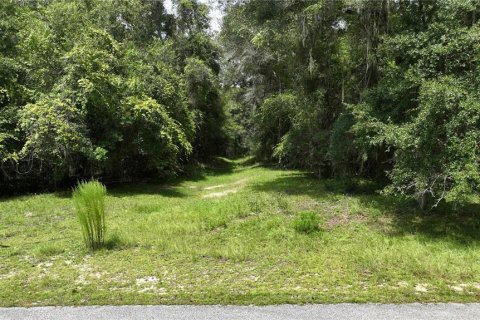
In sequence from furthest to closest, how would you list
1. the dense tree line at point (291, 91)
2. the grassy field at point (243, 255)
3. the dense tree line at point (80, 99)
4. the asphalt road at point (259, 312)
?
1. the dense tree line at point (80, 99)
2. the dense tree line at point (291, 91)
3. the grassy field at point (243, 255)
4. the asphalt road at point (259, 312)

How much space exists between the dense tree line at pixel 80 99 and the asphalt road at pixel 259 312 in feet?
32.4

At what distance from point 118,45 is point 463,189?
15.6m

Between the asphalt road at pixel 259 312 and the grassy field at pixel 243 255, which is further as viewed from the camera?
the grassy field at pixel 243 255

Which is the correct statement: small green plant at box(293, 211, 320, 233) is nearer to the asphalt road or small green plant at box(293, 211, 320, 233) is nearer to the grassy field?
the grassy field

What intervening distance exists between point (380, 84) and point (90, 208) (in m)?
8.85

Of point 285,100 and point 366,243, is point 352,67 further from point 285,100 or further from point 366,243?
point 366,243

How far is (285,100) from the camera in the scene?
18172 millimetres

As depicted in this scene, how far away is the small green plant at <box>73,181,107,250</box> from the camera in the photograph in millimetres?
7246

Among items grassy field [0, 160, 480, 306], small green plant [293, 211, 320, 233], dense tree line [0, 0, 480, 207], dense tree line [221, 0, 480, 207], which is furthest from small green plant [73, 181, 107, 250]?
dense tree line [0, 0, 480, 207]

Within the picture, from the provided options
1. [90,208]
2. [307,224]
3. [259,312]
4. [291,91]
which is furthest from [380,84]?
[259,312]

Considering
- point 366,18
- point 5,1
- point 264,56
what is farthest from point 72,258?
point 264,56

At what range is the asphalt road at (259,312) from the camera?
4.49 m

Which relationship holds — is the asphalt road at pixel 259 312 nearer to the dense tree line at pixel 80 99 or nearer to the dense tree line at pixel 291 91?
the dense tree line at pixel 291 91

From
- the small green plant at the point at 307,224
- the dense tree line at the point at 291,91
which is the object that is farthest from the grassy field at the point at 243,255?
the dense tree line at the point at 291,91
